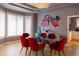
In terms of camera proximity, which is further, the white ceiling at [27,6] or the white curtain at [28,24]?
the white curtain at [28,24]

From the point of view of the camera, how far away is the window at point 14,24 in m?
2.66

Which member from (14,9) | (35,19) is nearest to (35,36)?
(35,19)

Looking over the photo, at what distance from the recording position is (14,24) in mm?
2736

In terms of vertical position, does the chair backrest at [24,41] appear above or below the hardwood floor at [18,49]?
above

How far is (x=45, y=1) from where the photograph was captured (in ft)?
8.14

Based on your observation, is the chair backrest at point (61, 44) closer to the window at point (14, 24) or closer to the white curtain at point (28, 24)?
the white curtain at point (28, 24)

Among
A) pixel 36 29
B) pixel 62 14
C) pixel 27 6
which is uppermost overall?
pixel 27 6

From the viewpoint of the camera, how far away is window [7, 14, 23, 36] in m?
2.66

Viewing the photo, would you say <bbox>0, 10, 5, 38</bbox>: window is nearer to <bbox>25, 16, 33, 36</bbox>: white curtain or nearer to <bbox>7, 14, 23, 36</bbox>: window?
<bbox>7, 14, 23, 36</bbox>: window

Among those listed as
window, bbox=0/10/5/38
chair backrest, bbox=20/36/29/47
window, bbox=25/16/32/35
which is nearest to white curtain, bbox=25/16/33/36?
window, bbox=25/16/32/35

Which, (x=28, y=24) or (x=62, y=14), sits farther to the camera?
(x=28, y=24)

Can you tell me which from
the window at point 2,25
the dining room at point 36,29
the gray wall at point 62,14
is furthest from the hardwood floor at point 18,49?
the gray wall at point 62,14

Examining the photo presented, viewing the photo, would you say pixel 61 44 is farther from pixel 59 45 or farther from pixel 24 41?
pixel 24 41

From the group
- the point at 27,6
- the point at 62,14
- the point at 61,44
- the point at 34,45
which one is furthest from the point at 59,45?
the point at 27,6
